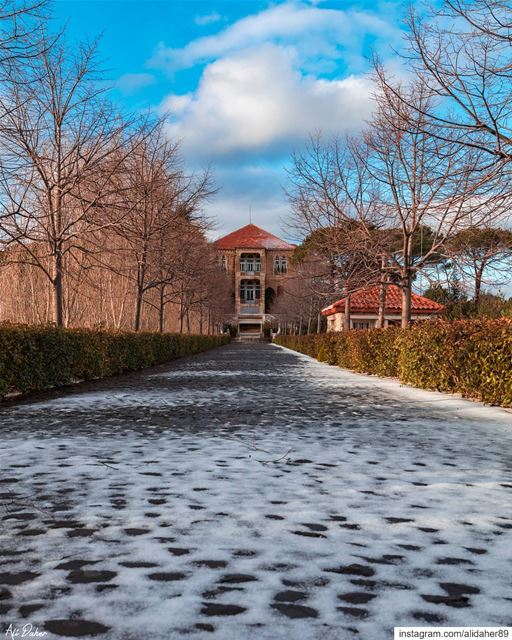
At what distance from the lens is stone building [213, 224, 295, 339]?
84.9 m

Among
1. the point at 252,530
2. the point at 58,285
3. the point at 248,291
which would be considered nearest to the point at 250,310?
the point at 248,291

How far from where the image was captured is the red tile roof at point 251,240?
283 feet

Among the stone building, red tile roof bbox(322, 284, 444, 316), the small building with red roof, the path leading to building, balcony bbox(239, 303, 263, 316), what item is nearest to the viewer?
the path leading to building

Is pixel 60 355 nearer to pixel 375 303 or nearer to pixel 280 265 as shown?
pixel 375 303

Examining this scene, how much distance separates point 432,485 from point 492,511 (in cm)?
59

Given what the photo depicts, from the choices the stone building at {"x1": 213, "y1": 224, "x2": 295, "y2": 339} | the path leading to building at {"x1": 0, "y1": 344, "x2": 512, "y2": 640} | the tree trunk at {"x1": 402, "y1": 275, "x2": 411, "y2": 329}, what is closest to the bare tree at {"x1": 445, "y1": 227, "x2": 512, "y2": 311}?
the tree trunk at {"x1": 402, "y1": 275, "x2": 411, "y2": 329}

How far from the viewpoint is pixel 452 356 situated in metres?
9.56

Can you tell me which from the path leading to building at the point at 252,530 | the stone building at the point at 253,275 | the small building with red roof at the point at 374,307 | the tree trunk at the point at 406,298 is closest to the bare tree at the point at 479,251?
the tree trunk at the point at 406,298

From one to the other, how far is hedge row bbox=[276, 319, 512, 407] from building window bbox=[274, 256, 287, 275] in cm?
7056

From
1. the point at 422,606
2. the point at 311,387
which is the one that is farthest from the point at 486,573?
the point at 311,387

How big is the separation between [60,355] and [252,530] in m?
8.93

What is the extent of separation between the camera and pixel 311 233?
18797 mm

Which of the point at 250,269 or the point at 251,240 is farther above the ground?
the point at 251,240

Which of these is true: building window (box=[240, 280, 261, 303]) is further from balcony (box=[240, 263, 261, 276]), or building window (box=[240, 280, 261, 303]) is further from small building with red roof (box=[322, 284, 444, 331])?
small building with red roof (box=[322, 284, 444, 331])
